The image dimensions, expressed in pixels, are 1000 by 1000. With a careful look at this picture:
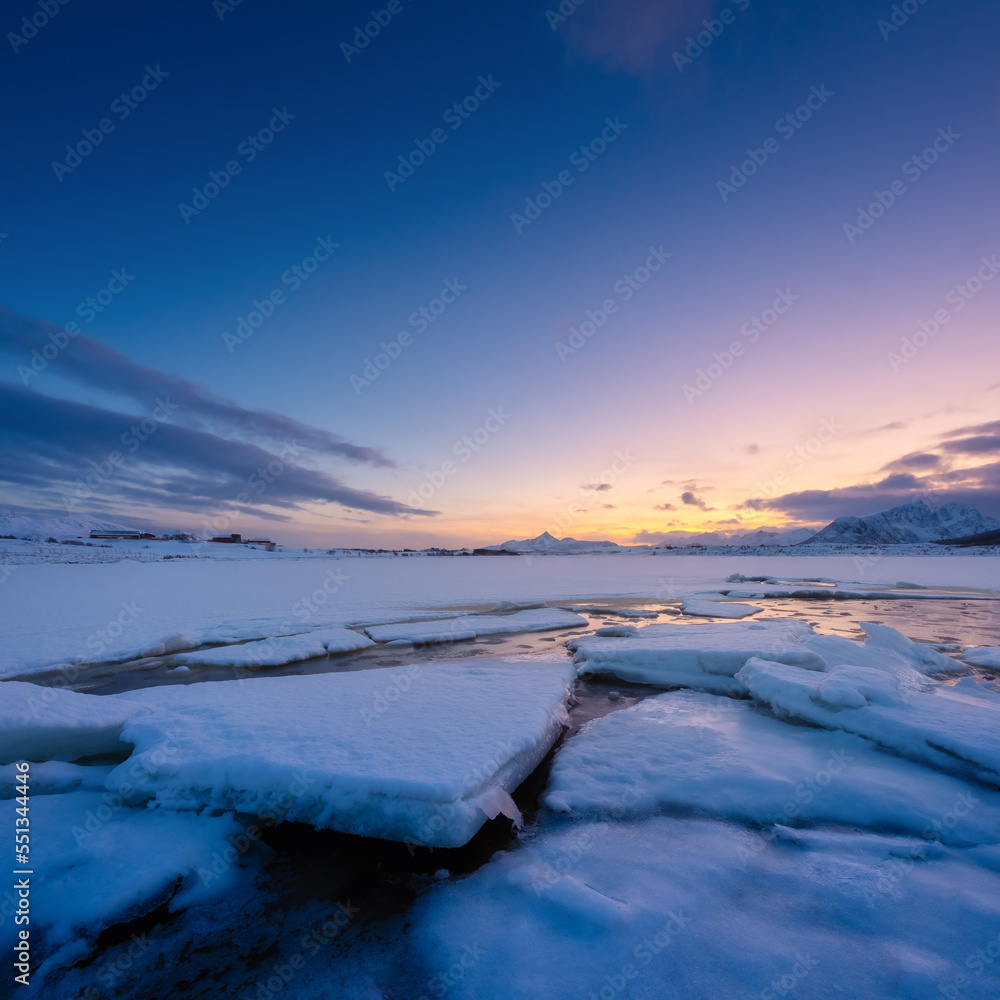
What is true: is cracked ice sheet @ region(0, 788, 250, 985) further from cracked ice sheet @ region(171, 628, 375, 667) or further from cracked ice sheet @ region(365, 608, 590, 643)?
cracked ice sheet @ region(365, 608, 590, 643)

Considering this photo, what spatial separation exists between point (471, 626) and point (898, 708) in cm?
842

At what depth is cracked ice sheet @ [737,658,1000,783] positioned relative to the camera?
4.55 meters

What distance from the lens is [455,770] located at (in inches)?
147

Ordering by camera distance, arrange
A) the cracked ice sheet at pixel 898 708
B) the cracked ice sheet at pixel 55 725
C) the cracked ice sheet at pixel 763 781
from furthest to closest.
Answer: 1. the cracked ice sheet at pixel 898 708
2. the cracked ice sheet at pixel 55 725
3. the cracked ice sheet at pixel 763 781

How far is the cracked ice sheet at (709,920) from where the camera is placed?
2424 mm

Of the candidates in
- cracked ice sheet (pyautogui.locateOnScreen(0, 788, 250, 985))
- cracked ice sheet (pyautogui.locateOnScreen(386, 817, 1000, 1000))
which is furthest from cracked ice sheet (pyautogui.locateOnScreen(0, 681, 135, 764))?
cracked ice sheet (pyautogui.locateOnScreen(386, 817, 1000, 1000))

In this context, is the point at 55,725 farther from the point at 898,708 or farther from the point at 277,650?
the point at 898,708

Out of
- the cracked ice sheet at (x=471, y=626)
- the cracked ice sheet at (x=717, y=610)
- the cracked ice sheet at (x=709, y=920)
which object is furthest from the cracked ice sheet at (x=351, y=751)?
the cracked ice sheet at (x=717, y=610)

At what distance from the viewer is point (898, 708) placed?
17.7ft

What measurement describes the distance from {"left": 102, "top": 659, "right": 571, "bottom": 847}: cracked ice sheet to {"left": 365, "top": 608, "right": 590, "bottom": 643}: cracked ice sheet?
4413mm

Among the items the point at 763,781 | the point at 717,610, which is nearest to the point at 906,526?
the point at 717,610

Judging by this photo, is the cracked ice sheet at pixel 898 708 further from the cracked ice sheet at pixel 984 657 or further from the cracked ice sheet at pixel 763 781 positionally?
the cracked ice sheet at pixel 984 657

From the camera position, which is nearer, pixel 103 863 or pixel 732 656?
pixel 103 863

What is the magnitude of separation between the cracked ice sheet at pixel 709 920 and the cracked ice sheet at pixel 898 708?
1588 mm
